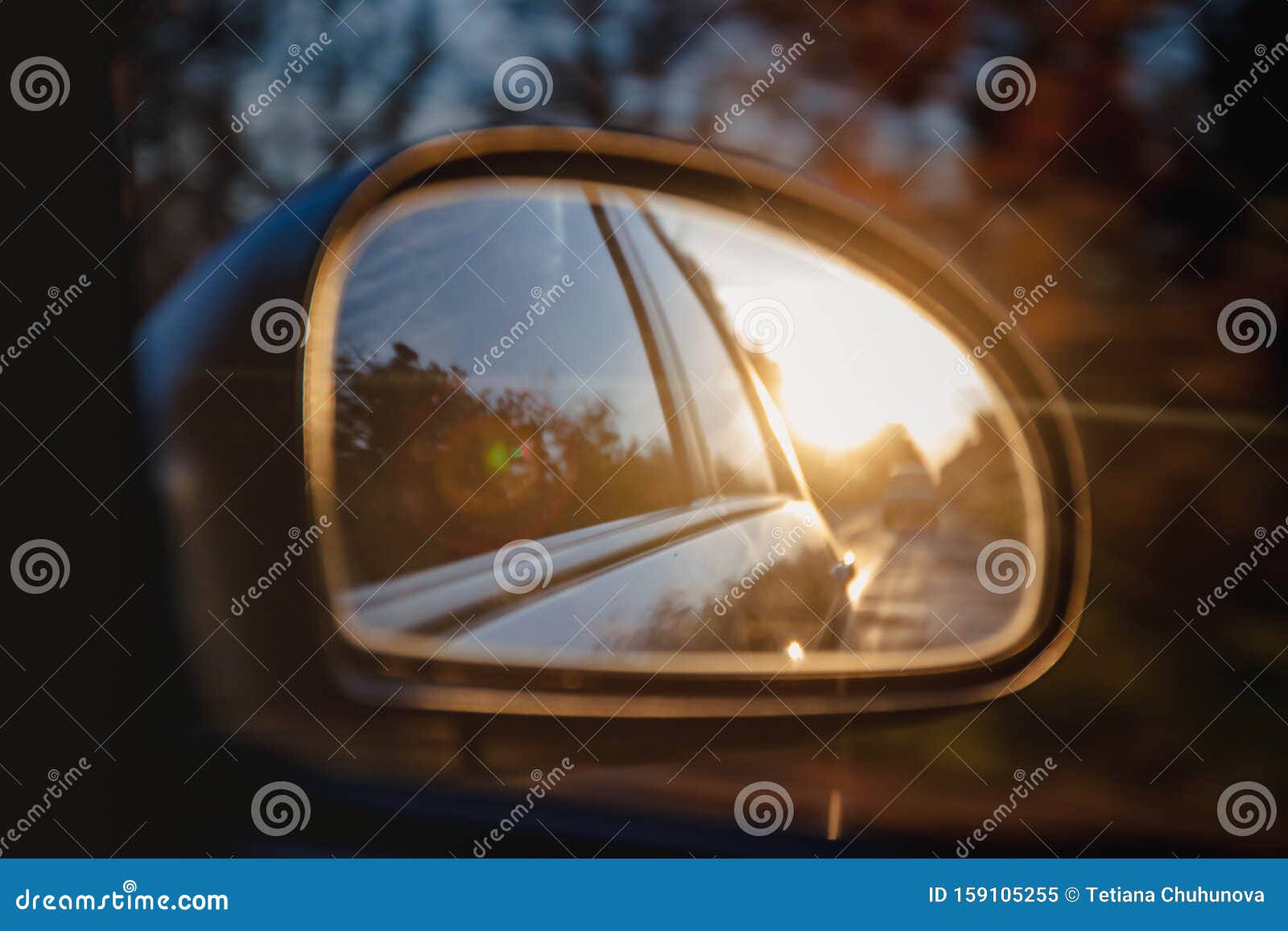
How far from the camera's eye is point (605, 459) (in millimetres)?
1909

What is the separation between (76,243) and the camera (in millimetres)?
1593

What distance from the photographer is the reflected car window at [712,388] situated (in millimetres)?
2566

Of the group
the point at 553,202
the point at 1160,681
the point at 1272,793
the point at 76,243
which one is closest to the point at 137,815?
the point at 76,243

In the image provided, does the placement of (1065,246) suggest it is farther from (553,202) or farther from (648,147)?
(553,202)

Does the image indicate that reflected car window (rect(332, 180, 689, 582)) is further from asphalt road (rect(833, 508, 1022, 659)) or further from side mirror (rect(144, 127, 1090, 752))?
asphalt road (rect(833, 508, 1022, 659))

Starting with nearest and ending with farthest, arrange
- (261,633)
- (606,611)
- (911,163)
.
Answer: (261,633) → (606,611) → (911,163)

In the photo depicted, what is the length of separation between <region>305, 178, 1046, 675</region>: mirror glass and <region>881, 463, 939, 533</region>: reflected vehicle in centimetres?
2

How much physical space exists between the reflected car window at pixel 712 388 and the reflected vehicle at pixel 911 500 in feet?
1.41

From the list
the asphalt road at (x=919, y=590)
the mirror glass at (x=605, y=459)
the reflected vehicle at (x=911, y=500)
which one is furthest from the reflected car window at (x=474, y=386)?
the reflected vehicle at (x=911, y=500)

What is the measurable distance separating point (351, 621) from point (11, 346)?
665 mm

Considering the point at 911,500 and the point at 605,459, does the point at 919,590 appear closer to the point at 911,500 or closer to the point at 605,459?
the point at 911,500

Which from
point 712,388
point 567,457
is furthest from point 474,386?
point 712,388

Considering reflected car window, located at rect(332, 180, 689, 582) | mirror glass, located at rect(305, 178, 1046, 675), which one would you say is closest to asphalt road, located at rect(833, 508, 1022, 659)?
mirror glass, located at rect(305, 178, 1046, 675)

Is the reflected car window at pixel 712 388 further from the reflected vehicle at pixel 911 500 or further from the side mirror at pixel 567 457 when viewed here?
the reflected vehicle at pixel 911 500
